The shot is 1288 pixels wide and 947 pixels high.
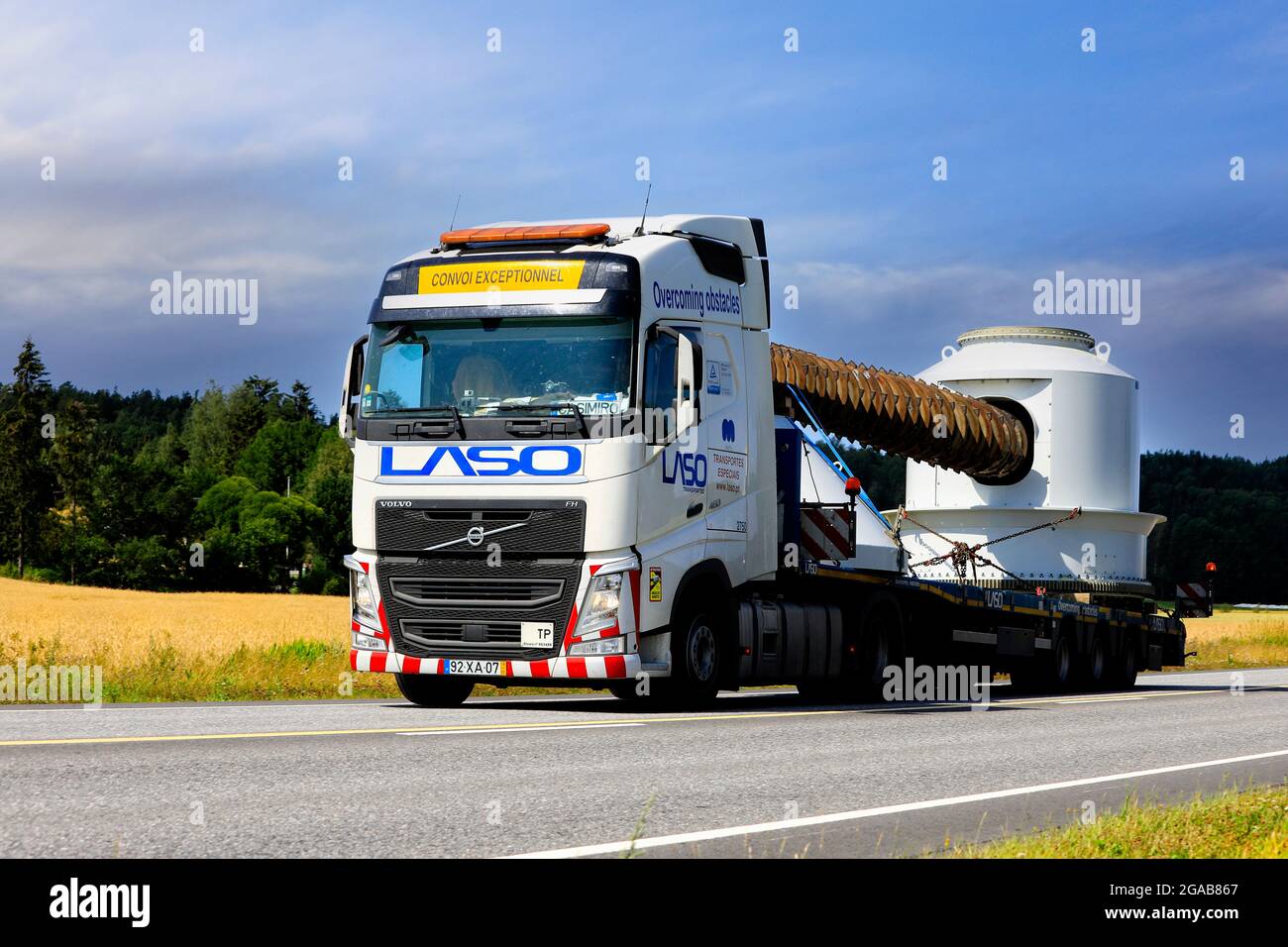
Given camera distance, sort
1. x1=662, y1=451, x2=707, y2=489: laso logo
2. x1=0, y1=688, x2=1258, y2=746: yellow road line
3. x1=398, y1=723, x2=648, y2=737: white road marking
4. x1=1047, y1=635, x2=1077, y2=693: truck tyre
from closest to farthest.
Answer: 1. x1=0, y1=688, x2=1258, y2=746: yellow road line
2. x1=398, y1=723, x2=648, y2=737: white road marking
3. x1=662, y1=451, x2=707, y2=489: laso logo
4. x1=1047, y1=635, x2=1077, y2=693: truck tyre

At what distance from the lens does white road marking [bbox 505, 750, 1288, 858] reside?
628 cm

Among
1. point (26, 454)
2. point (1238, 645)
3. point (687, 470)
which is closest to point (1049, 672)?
point (687, 470)

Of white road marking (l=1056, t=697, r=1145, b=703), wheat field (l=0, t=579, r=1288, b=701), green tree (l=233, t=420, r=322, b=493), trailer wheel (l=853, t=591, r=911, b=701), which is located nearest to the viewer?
wheat field (l=0, t=579, r=1288, b=701)

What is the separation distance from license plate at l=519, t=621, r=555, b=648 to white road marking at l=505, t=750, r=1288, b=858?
480 cm

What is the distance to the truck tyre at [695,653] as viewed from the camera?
13961 mm

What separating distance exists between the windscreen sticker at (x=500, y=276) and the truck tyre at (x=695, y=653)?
302cm

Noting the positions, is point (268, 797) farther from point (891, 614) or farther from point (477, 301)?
point (891, 614)

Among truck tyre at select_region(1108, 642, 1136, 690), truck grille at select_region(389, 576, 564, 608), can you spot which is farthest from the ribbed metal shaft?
truck grille at select_region(389, 576, 564, 608)

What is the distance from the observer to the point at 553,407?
43.3 feet

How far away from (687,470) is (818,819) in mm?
6561

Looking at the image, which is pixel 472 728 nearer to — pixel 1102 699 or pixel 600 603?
pixel 600 603

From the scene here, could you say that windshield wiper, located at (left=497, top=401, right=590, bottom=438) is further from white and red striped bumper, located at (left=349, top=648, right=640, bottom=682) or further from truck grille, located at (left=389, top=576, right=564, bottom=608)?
white and red striped bumper, located at (left=349, top=648, right=640, bottom=682)
